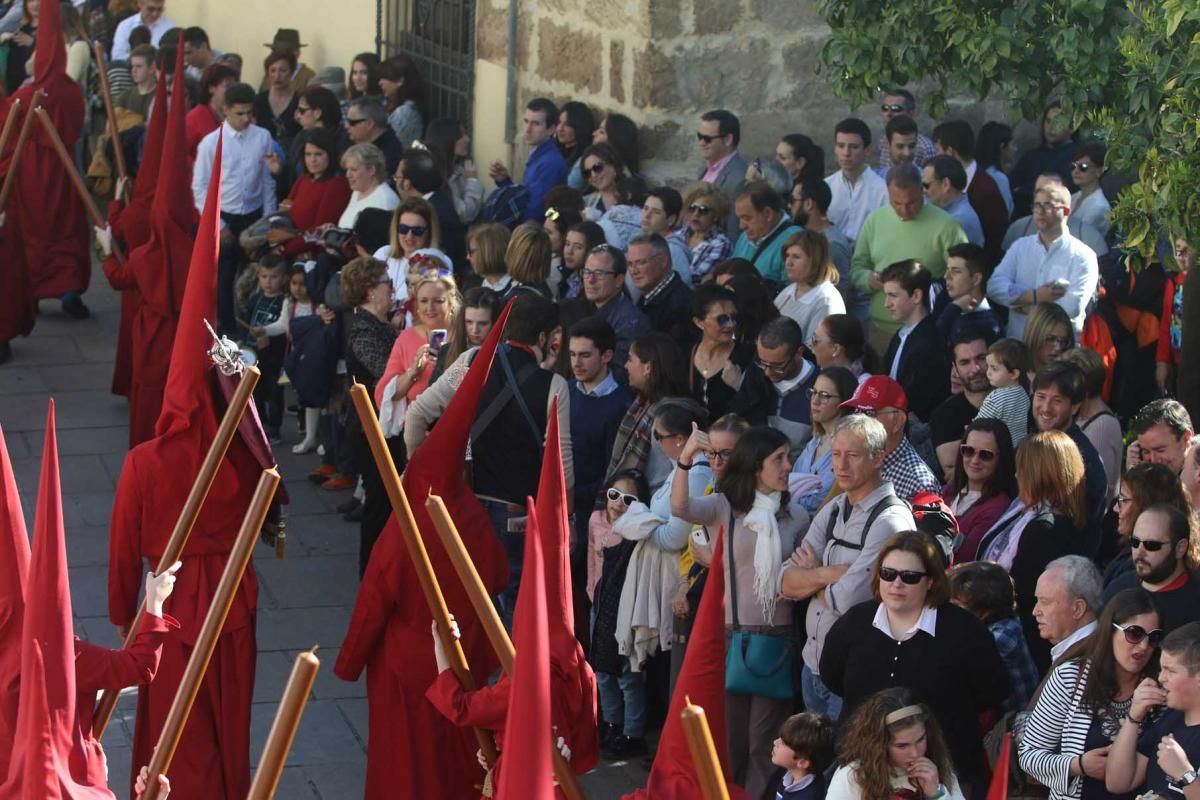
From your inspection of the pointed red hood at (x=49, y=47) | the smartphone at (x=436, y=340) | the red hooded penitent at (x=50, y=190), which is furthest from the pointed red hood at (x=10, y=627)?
the pointed red hood at (x=49, y=47)

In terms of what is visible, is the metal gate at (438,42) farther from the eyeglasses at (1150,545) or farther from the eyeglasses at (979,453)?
A: the eyeglasses at (1150,545)

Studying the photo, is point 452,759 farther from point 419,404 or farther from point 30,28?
point 30,28

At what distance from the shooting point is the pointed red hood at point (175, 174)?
1031 centimetres

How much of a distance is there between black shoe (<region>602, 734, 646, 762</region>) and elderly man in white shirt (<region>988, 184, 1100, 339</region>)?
2890mm

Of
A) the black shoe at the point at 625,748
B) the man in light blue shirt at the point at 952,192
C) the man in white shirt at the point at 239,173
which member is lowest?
the black shoe at the point at 625,748

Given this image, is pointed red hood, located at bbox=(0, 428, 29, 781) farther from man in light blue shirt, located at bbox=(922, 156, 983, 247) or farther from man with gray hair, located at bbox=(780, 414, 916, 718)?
man in light blue shirt, located at bbox=(922, 156, 983, 247)

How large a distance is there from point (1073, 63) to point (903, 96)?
3509mm

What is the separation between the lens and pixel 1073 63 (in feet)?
27.7

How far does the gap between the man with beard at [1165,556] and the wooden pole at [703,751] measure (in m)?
2.84

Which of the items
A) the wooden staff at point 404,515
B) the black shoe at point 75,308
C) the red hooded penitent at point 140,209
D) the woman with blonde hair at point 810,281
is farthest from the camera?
the black shoe at point 75,308

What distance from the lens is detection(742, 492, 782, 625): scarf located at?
7.45 metres

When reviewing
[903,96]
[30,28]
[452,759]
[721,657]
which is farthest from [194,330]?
[30,28]

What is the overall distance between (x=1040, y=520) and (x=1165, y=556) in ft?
2.51

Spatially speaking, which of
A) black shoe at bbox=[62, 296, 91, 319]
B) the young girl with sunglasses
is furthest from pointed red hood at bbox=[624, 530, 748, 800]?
black shoe at bbox=[62, 296, 91, 319]
